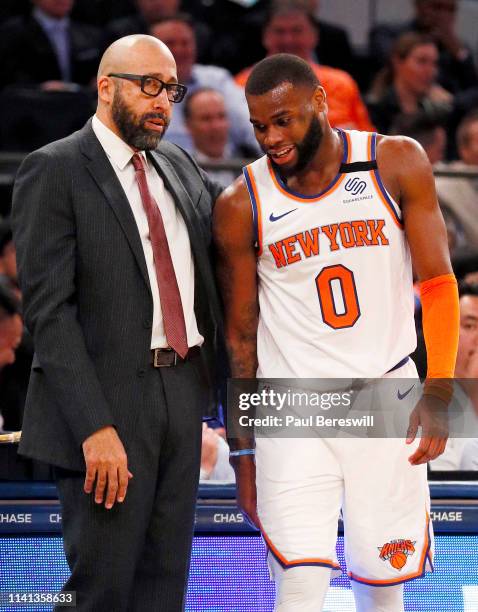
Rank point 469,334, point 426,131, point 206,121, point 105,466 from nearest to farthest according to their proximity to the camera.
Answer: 1. point 105,466
2. point 469,334
3. point 206,121
4. point 426,131

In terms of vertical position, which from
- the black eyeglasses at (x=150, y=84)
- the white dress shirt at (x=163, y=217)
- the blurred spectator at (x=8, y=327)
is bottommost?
the blurred spectator at (x=8, y=327)

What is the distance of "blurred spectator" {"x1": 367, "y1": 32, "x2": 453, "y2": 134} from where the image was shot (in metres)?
6.98

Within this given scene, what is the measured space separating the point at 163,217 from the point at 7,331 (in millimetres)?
1753

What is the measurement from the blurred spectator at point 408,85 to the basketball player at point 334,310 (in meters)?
4.02

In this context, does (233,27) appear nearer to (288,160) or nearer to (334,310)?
(288,160)

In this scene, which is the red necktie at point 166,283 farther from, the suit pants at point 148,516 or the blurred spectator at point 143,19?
the blurred spectator at point 143,19

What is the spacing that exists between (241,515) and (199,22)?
16.4 ft

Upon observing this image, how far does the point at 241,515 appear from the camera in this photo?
3211 millimetres

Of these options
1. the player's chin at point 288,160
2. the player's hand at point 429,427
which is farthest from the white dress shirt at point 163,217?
the player's hand at point 429,427

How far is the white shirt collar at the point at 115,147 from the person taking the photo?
2.94 meters

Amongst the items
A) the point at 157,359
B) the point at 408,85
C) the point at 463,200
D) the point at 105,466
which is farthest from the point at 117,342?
the point at 408,85

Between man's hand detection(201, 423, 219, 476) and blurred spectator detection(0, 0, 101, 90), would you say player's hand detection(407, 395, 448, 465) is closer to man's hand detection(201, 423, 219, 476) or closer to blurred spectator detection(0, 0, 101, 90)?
man's hand detection(201, 423, 219, 476)

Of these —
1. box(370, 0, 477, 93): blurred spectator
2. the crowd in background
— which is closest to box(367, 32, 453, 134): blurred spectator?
the crowd in background

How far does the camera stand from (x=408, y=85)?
7.04m
